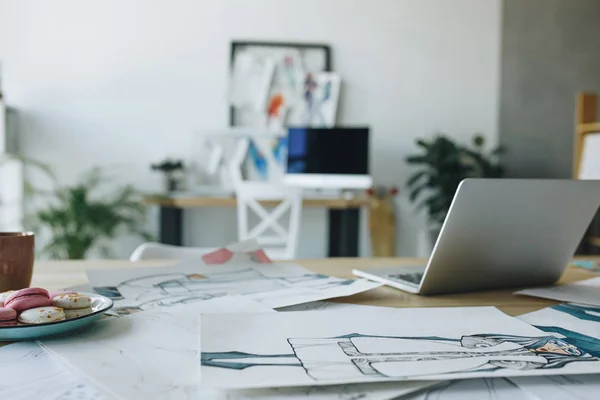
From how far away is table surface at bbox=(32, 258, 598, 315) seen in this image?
2.10 feet

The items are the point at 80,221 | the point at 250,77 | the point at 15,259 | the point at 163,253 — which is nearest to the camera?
the point at 15,259

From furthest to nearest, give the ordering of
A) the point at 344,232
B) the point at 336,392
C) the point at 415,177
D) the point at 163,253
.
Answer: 1. the point at 415,177
2. the point at 344,232
3. the point at 163,253
4. the point at 336,392

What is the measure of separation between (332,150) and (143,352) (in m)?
2.97

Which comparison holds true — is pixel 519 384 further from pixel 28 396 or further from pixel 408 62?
pixel 408 62

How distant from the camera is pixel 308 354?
42cm

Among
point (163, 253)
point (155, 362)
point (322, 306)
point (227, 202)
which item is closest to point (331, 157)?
point (227, 202)

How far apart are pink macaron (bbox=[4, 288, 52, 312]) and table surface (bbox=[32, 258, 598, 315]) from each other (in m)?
0.23

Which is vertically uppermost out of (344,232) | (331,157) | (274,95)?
(274,95)

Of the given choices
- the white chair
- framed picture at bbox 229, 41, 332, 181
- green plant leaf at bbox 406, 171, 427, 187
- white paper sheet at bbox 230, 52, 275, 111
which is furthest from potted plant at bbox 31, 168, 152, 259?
the white chair

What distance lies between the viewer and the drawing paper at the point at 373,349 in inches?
14.8

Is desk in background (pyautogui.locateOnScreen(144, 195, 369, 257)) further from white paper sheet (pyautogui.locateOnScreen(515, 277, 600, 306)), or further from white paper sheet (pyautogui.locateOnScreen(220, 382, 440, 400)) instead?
white paper sheet (pyautogui.locateOnScreen(220, 382, 440, 400))

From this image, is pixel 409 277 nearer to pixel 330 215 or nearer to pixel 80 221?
pixel 330 215

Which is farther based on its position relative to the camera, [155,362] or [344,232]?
[344,232]

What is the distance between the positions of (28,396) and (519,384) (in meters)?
0.31
